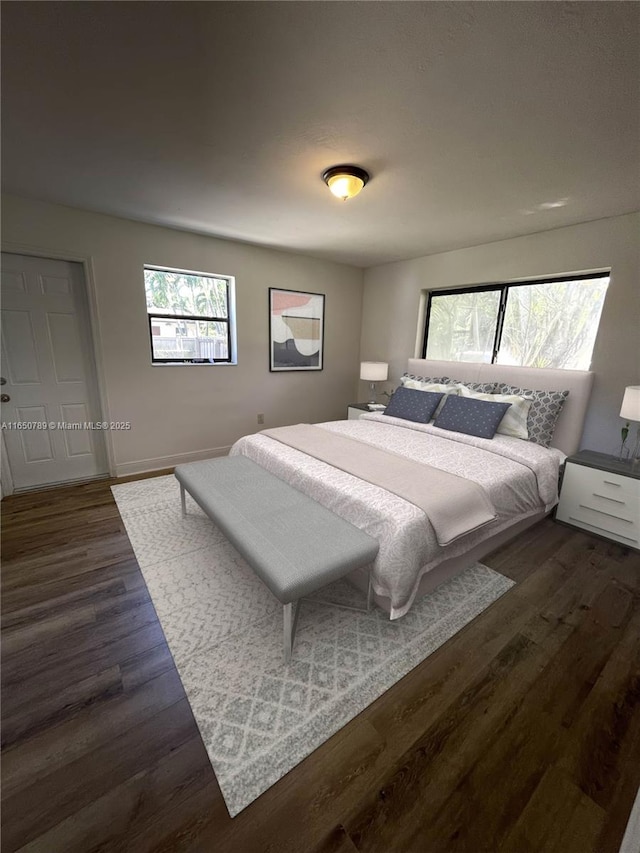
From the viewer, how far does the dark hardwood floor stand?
101 centimetres

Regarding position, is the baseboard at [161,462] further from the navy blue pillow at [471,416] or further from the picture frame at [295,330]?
the navy blue pillow at [471,416]

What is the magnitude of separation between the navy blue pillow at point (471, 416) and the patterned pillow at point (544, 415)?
219 millimetres

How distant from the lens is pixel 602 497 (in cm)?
253

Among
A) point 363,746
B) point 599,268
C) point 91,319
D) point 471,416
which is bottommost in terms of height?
point 363,746

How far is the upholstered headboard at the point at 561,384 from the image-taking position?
2830 millimetres

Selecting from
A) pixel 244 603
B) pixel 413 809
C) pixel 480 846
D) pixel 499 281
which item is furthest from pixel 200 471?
pixel 499 281

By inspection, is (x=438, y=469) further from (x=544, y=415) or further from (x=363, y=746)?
(x=363, y=746)

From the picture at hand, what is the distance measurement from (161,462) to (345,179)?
3.14m

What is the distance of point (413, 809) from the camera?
1067 mm

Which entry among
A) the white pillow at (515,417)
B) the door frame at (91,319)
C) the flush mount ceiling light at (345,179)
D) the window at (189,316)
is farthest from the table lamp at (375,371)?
the door frame at (91,319)

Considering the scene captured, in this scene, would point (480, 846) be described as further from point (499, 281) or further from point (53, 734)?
point (499, 281)

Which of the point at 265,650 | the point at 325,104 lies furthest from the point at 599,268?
the point at 265,650

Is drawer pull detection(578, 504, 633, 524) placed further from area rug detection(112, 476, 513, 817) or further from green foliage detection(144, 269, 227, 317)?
green foliage detection(144, 269, 227, 317)

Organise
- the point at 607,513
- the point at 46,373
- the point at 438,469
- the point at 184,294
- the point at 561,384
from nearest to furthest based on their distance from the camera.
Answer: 1. the point at 438,469
2. the point at 607,513
3. the point at 561,384
4. the point at 46,373
5. the point at 184,294
